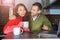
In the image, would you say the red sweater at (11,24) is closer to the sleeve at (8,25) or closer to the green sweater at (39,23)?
the sleeve at (8,25)

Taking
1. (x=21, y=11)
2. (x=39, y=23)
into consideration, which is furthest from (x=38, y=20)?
(x=21, y=11)

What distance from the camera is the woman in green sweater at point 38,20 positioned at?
155 cm

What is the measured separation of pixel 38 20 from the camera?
61.3 inches

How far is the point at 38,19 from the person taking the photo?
1.56 m

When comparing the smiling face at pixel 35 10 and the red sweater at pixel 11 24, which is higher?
the smiling face at pixel 35 10

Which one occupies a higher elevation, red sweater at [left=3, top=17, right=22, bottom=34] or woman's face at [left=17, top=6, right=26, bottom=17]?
woman's face at [left=17, top=6, right=26, bottom=17]

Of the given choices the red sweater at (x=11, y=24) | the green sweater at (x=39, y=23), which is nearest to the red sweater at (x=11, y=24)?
the red sweater at (x=11, y=24)

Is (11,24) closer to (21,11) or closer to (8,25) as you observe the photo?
(8,25)

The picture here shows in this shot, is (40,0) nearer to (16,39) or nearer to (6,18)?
(6,18)

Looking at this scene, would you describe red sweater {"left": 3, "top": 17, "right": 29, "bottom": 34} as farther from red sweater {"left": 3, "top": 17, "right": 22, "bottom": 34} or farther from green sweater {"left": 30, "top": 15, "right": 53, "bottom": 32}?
green sweater {"left": 30, "top": 15, "right": 53, "bottom": 32}

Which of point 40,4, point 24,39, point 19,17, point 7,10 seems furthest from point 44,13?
point 24,39

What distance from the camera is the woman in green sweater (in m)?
1.55

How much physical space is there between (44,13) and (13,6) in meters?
0.31

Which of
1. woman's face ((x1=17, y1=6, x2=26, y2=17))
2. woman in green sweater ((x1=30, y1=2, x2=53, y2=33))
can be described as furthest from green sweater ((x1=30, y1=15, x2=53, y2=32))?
woman's face ((x1=17, y1=6, x2=26, y2=17))
